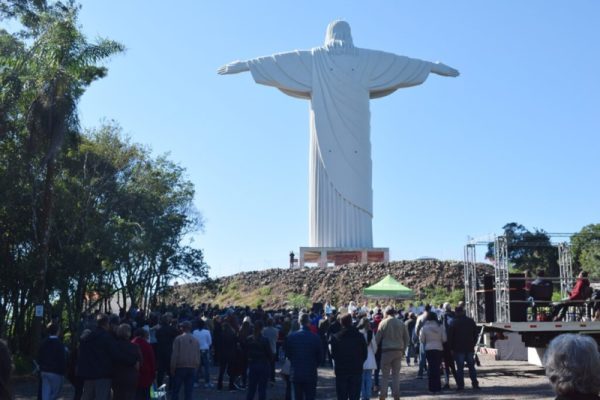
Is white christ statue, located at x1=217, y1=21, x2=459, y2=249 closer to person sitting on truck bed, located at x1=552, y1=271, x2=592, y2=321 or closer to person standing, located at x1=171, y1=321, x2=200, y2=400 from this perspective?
person sitting on truck bed, located at x1=552, y1=271, x2=592, y2=321

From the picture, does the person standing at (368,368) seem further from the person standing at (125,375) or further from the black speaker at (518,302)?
the person standing at (125,375)

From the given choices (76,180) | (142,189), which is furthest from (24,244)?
(142,189)

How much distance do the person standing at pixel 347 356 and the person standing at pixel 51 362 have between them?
13.1 ft

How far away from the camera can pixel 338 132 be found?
159ft

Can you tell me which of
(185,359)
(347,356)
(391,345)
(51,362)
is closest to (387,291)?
(391,345)

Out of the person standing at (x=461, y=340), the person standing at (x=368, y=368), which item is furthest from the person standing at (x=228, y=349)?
the person standing at (x=461, y=340)

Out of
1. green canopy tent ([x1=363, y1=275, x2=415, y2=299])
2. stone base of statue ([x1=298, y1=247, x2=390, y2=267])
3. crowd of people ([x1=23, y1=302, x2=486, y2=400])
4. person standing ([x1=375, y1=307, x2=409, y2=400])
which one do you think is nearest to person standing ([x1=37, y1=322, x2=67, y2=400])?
crowd of people ([x1=23, y1=302, x2=486, y2=400])

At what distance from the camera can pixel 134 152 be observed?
34.3m

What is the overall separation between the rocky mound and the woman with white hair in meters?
Answer: 35.7

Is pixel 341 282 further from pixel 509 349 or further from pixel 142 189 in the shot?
pixel 509 349

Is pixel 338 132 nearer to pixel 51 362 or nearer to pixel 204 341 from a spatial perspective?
pixel 204 341

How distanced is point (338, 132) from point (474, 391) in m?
34.9

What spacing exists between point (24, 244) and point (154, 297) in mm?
14599

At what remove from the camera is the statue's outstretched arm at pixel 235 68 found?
152 feet
